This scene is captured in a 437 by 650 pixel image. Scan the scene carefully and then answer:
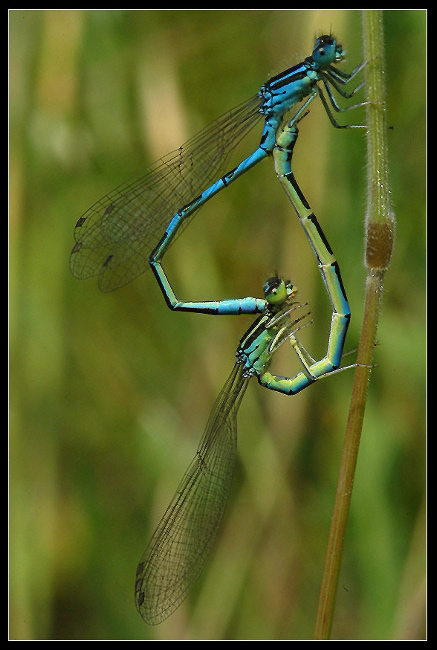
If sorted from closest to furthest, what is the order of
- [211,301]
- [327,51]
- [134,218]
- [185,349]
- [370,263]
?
[370,263] → [327,51] → [211,301] → [134,218] → [185,349]

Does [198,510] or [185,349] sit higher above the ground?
[185,349]

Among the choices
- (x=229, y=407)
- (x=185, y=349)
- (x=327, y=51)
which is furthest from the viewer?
(x=185, y=349)

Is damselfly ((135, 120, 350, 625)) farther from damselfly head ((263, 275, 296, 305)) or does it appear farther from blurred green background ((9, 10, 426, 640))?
blurred green background ((9, 10, 426, 640))

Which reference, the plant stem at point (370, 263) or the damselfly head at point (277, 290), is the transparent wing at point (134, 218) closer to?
the damselfly head at point (277, 290)

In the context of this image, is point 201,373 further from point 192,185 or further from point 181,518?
point 192,185

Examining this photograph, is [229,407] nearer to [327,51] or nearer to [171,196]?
[171,196]

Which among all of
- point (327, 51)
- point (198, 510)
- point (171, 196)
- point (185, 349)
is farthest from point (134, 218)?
point (198, 510)

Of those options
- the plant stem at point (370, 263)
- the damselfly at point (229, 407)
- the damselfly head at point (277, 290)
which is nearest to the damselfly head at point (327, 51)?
the damselfly at point (229, 407)
